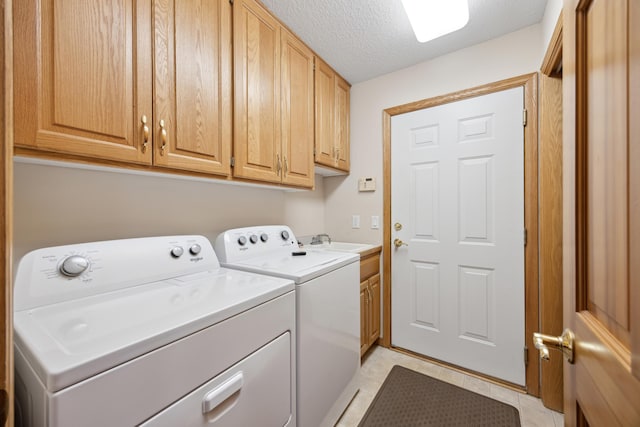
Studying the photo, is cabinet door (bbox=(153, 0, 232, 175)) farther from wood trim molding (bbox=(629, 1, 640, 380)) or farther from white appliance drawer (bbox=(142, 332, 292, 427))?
wood trim molding (bbox=(629, 1, 640, 380))

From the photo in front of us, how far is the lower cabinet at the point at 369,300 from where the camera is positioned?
1.97 meters

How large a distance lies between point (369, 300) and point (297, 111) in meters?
1.54

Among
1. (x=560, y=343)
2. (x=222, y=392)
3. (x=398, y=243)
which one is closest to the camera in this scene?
(x=560, y=343)

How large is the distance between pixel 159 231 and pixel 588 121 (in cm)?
166

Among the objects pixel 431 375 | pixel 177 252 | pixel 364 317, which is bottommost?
pixel 431 375

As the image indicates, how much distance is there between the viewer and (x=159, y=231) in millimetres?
1360

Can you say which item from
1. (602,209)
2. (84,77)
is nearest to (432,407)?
(602,209)

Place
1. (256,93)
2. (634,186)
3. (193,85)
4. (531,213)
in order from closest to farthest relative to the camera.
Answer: (634,186), (193,85), (256,93), (531,213)

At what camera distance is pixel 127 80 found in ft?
3.16

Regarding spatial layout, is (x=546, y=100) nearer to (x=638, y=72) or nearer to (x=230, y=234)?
(x=638, y=72)

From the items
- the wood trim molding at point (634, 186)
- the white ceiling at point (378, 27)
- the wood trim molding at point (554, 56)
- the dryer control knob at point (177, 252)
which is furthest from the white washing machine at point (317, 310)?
the wood trim molding at point (554, 56)

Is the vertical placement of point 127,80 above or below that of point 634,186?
above

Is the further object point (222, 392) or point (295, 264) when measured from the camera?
point (295, 264)

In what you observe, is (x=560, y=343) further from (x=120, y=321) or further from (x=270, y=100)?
(x=270, y=100)
